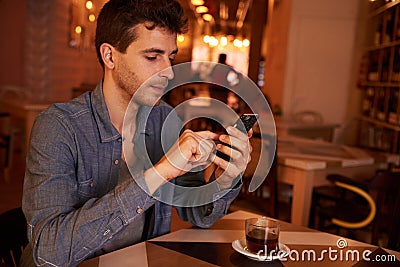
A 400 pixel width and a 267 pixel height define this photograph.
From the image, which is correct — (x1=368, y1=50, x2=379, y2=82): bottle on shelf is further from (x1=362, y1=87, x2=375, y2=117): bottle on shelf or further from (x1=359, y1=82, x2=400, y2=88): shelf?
(x1=362, y1=87, x2=375, y2=117): bottle on shelf

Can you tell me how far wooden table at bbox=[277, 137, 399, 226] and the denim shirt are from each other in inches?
52.4

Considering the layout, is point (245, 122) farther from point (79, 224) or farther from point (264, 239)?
point (79, 224)

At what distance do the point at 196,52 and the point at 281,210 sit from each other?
14530mm

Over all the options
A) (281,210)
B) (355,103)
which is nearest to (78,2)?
(355,103)

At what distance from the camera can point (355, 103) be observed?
6203mm

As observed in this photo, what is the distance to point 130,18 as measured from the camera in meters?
1.27

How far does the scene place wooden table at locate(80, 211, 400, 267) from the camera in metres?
1.08

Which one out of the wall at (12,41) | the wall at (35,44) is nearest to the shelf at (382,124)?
the wall at (35,44)

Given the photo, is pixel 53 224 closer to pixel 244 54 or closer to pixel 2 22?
pixel 2 22

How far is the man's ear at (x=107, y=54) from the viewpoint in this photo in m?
1.33

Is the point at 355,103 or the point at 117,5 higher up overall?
the point at 117,5

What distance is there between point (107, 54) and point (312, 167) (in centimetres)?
168

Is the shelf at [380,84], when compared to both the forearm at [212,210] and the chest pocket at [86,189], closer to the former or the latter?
the forearm at [212,210]

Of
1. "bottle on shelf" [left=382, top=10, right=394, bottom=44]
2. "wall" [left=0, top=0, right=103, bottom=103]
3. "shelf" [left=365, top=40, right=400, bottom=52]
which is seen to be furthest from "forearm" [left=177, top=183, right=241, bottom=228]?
"wall" [left=0, top=0, right=103, bottom=103]
